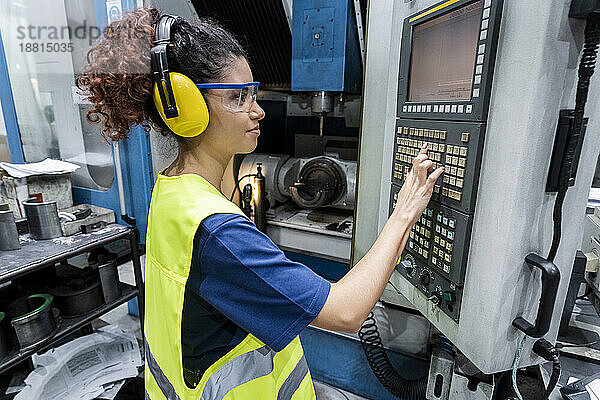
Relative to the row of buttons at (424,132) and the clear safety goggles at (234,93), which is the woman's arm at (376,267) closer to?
the row of buttons at (424,132)

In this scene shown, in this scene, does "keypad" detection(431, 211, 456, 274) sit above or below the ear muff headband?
below

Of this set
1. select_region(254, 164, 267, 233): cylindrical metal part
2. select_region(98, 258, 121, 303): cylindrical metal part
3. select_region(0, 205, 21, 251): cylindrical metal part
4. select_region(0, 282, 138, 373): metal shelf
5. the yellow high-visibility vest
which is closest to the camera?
the yellow high-visibility vest

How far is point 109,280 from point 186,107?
4.61 ft

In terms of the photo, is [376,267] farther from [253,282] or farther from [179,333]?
[179,333]

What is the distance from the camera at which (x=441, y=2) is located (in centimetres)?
83

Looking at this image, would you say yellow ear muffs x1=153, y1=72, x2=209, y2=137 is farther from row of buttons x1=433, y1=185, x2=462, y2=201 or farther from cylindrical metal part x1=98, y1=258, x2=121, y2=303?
cylindrical metal part x1=98, y1=258, x2=121, y2=303

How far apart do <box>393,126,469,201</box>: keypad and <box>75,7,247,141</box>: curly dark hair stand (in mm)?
479

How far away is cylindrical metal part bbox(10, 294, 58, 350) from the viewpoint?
56.5 inches

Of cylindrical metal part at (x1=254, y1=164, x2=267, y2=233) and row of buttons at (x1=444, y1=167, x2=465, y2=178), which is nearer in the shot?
row of buttons at (x1=444, y1=167, x2=465, y2=178)

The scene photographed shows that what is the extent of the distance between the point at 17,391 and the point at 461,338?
6.60ft

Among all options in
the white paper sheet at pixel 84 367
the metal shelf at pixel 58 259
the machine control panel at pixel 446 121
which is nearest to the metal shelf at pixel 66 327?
the metal shelf at pixel 58 259

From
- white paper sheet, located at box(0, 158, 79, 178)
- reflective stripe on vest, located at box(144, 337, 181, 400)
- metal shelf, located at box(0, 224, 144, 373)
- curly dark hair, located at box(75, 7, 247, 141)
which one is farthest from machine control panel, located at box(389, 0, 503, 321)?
white paper sheet, located at box(0, 158, 79, 178)

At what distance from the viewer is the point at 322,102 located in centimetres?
181

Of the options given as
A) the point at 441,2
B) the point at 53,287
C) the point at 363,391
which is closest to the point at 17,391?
the point at 53,287
